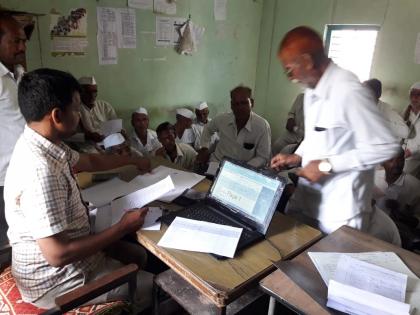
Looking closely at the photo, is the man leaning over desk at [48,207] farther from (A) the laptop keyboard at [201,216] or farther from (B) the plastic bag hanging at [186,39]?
(B) the plastic bag hanging at [186,39]

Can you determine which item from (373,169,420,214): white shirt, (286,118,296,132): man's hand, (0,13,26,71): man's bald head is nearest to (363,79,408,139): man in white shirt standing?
(373,169,420,214): white shirt

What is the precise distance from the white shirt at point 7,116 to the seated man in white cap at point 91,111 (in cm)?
95

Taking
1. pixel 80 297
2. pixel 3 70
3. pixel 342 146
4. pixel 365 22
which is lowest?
pixel 80 297

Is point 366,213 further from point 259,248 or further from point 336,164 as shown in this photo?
point 259,248

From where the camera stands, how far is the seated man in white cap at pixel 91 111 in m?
2.83

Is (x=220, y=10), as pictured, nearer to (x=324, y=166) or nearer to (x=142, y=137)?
(x=142, y=137)

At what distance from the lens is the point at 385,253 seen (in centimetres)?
117

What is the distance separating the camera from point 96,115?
305cm

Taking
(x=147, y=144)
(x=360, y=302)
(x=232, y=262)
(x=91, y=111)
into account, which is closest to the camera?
(x=360, y=302)

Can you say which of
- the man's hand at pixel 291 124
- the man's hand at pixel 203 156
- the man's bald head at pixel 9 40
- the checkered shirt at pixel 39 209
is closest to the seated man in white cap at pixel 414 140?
the man's hand at pixel 291 124

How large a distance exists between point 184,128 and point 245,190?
8.11 ft

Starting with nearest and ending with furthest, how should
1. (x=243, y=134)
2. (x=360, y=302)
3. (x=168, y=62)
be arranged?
(x=360, y=302) → (x=243, y=134) → (x=168, y=62)

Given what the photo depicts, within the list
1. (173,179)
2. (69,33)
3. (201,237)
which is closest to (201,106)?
(69,33)

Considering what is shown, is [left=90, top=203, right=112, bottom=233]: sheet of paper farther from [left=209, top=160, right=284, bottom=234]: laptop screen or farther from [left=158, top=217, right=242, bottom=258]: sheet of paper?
[left=209, top=160, right=284, bottom=234]: laptop screen
